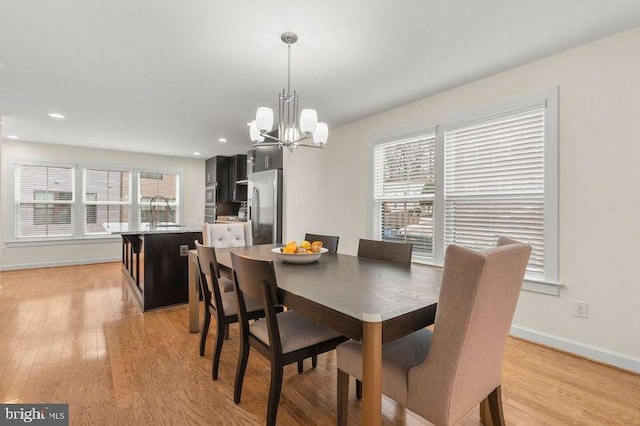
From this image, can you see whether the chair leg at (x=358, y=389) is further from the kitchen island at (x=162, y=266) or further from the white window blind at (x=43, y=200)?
the white window blind at (x=43, y=200)

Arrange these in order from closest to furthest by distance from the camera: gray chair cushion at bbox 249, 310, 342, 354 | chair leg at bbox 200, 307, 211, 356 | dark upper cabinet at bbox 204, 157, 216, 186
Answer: gray chair cushion at bbox 249, 310, 342, 354 < chair leg at bbox 200, 307, 211, 356 < dark upper cabinet at bbox 204, 157, 216, 186

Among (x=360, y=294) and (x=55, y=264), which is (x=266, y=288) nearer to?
(x=360, y=294)

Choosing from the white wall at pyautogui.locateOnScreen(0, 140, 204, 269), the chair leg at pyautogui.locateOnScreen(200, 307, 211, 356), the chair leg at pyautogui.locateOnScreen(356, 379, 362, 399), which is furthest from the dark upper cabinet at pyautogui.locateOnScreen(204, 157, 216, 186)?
the chair leg at pyautogui.locateOnScreen(356, 379, 362, 399)

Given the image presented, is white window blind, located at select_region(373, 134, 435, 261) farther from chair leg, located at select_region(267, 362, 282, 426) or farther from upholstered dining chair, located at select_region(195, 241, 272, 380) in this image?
chair leg, located at select_region(267, 362, 282, 426)

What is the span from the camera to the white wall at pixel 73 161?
17.4ft

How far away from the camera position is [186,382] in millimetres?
1990

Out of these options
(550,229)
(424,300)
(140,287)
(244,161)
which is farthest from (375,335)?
(244,161)

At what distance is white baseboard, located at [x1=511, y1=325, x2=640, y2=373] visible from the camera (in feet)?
7.04

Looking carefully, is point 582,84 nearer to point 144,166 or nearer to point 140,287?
point 140,287

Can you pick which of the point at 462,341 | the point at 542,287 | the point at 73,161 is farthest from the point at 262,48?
the point at 73,161

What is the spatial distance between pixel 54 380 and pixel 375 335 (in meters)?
2.22

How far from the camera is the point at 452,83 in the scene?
2967 mm

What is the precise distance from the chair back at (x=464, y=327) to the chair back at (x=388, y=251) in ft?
3.14

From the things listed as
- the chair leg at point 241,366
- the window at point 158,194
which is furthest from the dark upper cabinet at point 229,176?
the chair leg at point 241,366
